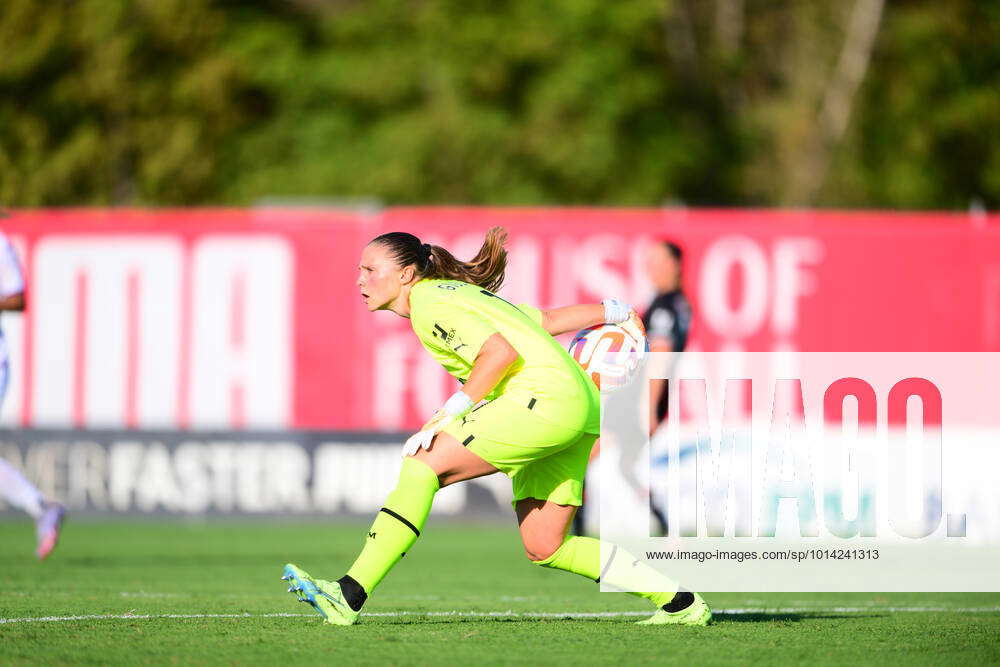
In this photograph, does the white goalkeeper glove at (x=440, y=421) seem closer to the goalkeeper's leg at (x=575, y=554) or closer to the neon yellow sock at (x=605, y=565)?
the goalkeeper's leg at (x=575, y=554)

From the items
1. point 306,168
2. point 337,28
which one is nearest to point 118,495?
point 306,168

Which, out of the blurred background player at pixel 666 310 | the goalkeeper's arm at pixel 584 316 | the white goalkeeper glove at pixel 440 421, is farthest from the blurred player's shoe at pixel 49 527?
the goalkeeper's arm at pixel 584 316

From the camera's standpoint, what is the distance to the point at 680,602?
7.70 m

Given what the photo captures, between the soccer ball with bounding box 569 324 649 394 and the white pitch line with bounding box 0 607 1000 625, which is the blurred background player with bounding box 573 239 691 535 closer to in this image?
the white pitch line with bounding box 0 607 1000 625

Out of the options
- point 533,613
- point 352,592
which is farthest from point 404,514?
point 533,613

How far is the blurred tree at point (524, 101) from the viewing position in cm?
2711

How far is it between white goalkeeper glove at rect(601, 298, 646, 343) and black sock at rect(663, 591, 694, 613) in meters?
1.26

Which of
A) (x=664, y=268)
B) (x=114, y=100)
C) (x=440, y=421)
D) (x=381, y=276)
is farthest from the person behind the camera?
(x=114, y=100)

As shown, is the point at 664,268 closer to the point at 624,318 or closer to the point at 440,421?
the point at 624,318

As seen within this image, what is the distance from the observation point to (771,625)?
26.4 feet

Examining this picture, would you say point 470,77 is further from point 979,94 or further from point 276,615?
point 276,615

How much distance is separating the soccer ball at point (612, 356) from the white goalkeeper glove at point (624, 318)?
19 millimetres

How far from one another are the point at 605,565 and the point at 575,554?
0.15 meters

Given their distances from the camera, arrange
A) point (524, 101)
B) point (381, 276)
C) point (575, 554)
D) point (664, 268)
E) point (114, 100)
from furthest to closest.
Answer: point (524, 101), point (114, 100), point (664, 268), point (575, 554), point (381, 276)
